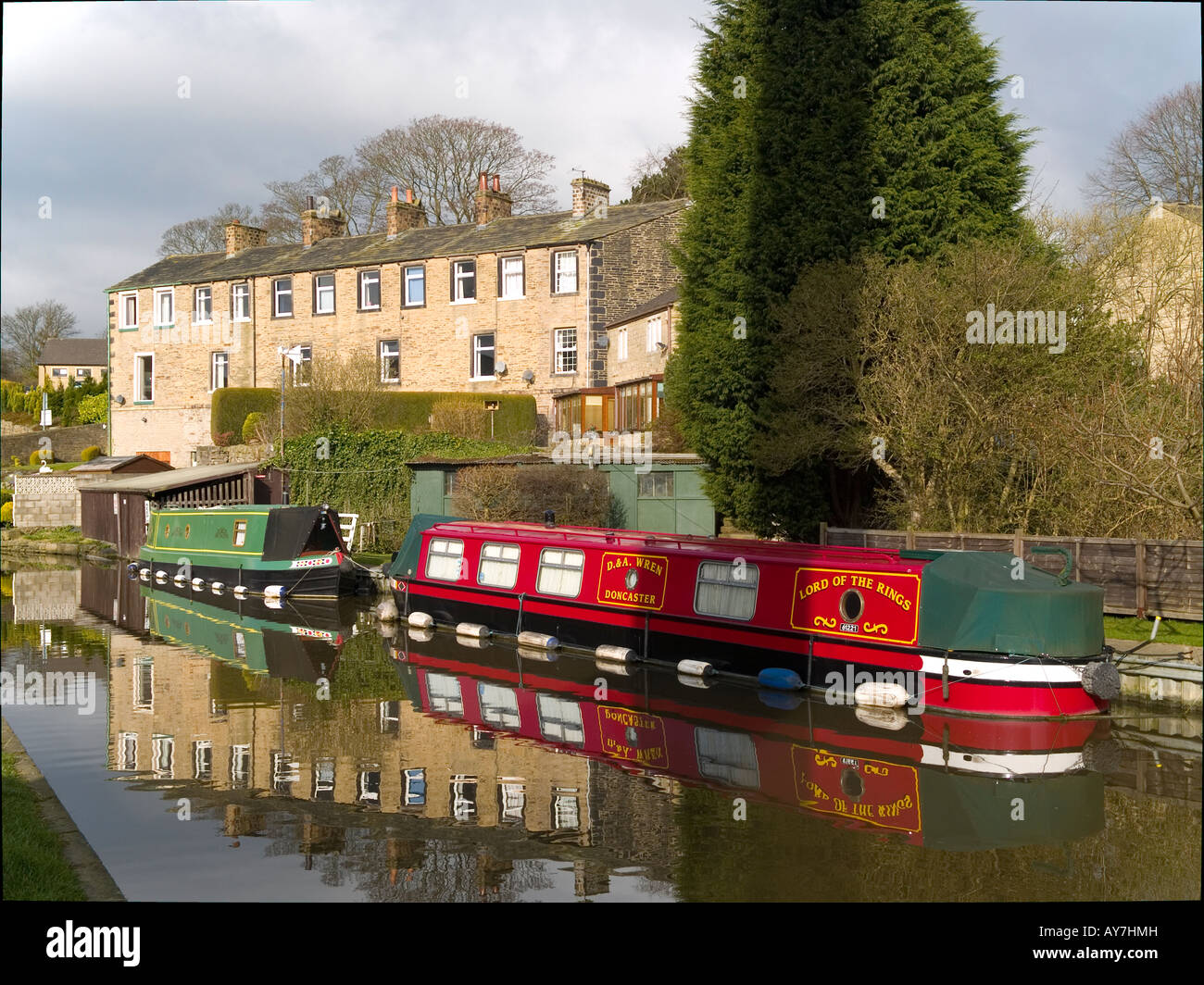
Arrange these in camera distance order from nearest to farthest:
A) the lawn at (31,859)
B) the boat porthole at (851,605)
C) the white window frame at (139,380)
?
the lawn at (31,859) → the boat porthole at (851,605) → the white window frame at (139,380)

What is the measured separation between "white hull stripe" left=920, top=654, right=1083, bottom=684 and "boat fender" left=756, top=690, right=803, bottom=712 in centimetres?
201

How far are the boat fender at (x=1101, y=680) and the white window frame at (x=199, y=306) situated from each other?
3953 centimetres

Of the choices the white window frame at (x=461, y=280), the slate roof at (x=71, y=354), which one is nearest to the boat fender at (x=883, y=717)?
the white window frame at (x=461, y=280)

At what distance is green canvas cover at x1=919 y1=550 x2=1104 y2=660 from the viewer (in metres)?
12.8

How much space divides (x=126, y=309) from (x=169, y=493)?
19.2m

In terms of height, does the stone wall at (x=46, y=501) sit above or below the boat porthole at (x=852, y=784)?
above

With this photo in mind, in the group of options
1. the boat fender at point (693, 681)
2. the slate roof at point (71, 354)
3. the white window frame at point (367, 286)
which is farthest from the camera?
the slate roof at point (71, 354)

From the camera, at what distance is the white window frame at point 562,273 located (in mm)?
36562

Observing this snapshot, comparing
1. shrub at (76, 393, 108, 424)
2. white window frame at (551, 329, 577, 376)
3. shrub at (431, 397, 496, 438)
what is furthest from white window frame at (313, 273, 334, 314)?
shrub at (76, 393, 108, 424)

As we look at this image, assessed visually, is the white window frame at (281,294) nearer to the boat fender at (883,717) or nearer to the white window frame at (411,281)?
the white window frame at (411,281)

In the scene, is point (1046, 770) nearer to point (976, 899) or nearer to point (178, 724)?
point (976, 899)

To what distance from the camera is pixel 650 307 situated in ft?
107

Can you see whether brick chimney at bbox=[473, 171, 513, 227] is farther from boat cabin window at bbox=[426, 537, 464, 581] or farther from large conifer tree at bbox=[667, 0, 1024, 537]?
boat cabin window at bbox=[426, 537, 464, 581]
